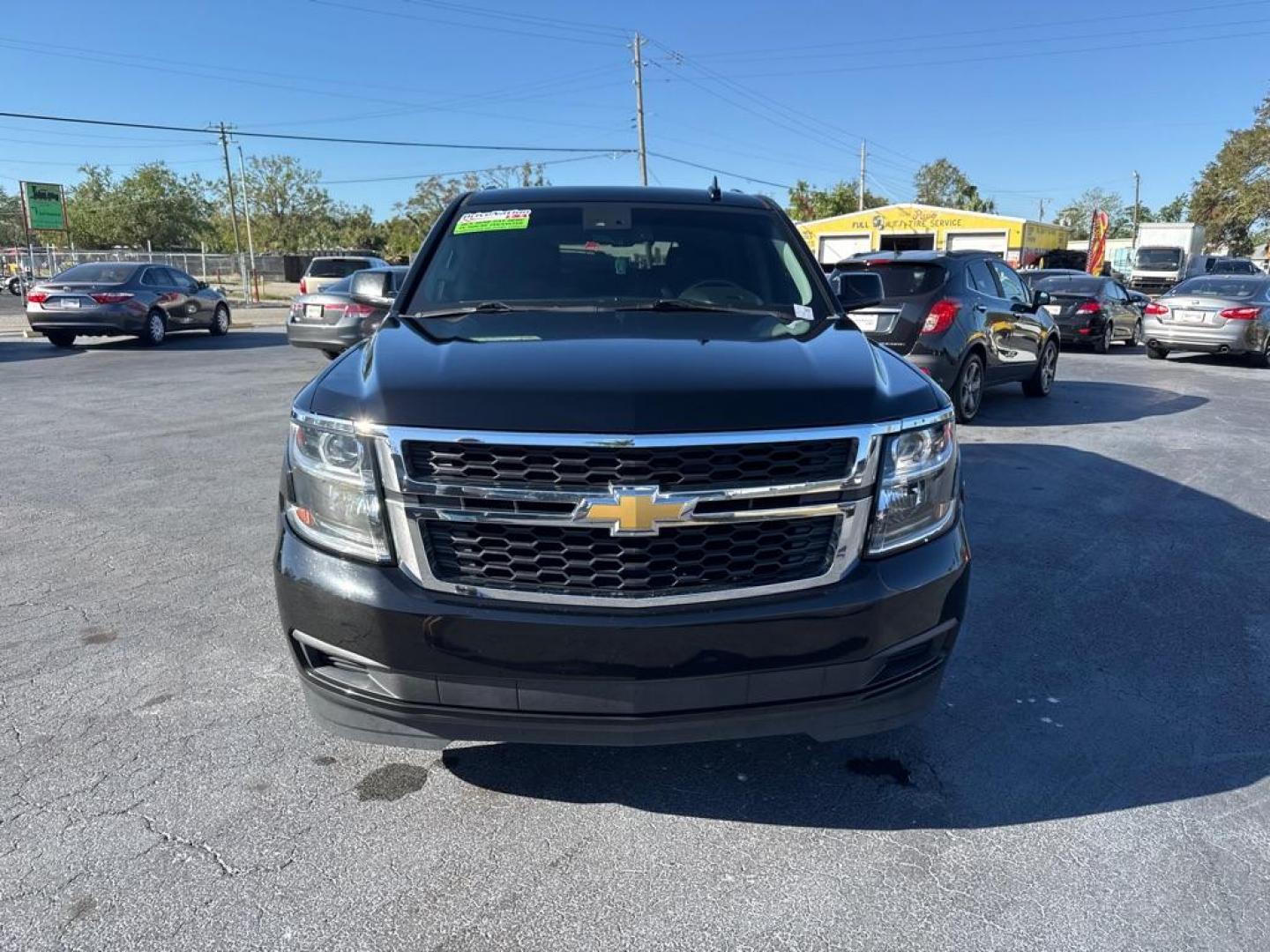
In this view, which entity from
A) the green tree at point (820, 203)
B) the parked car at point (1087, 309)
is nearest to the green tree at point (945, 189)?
the green tree at point (820, 203)

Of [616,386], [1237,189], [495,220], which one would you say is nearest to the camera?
[616,386]

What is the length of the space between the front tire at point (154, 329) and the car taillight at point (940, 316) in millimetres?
14498

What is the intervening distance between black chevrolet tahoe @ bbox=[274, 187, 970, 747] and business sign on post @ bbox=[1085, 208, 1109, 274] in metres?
36.8

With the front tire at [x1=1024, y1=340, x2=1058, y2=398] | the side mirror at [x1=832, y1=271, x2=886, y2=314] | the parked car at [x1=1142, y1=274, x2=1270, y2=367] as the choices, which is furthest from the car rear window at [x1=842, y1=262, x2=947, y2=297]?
the parked car at [x1=1142, y1=274, x2=1270, y2=367]

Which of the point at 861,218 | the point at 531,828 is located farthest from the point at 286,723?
the point at 861,218

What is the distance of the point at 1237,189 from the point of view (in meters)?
59.3

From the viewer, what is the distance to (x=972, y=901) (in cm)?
230

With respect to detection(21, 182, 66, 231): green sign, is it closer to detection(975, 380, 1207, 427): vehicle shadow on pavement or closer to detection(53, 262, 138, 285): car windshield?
detection(53, 262, 138, 285): car windshield

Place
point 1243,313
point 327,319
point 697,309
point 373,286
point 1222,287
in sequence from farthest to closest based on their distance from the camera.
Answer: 1. point 1222,287
2. point 1243,313
3. point 327,319
4. point 373,286
5. point 697,309

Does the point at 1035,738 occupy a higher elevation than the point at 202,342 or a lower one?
lower

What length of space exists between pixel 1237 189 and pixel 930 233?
29.9 meters

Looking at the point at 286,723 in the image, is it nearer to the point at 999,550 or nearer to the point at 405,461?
the point at 405,461

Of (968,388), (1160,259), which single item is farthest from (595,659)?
(1160,259)

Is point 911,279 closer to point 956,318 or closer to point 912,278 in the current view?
point 912,278
